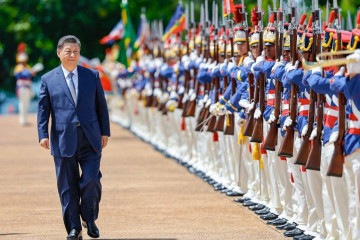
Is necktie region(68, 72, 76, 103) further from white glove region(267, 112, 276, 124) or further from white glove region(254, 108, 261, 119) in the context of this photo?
white glove region(254, 108, 261, 119)

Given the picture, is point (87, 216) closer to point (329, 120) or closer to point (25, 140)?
point (329, 120)

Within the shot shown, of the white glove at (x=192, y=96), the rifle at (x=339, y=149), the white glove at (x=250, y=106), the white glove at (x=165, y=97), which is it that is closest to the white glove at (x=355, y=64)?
the rifle at (x=339, y=149)

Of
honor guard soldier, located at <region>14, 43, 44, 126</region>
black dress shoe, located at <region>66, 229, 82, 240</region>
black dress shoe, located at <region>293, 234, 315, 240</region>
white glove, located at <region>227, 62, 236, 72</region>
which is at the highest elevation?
white glove, located at <region>227, 62, 236, 72</region>

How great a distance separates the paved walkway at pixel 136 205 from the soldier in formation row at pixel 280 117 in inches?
13.5

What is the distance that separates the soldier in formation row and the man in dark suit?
1.81 meters

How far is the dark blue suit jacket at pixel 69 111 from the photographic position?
1228cm

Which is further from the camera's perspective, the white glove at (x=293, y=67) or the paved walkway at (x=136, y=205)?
the paved walkway at (x=136, y=205)

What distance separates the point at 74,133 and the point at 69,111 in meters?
0.22

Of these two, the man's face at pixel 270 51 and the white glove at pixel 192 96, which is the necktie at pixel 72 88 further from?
the white glove at pixel 192 96

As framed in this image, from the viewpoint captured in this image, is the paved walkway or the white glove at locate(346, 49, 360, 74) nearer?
the white glove at locate(346, 49, 360, 74)

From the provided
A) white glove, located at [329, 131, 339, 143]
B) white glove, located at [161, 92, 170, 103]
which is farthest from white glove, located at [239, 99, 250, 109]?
white glove, located at [161, 92, 170, 103]

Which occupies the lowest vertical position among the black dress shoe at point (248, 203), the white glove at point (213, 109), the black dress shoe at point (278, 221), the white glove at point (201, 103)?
the black dress shoe at point (248, 203)

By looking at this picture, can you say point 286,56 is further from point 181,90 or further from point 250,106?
point 181,90

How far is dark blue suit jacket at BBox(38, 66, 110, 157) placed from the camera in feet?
40.3
